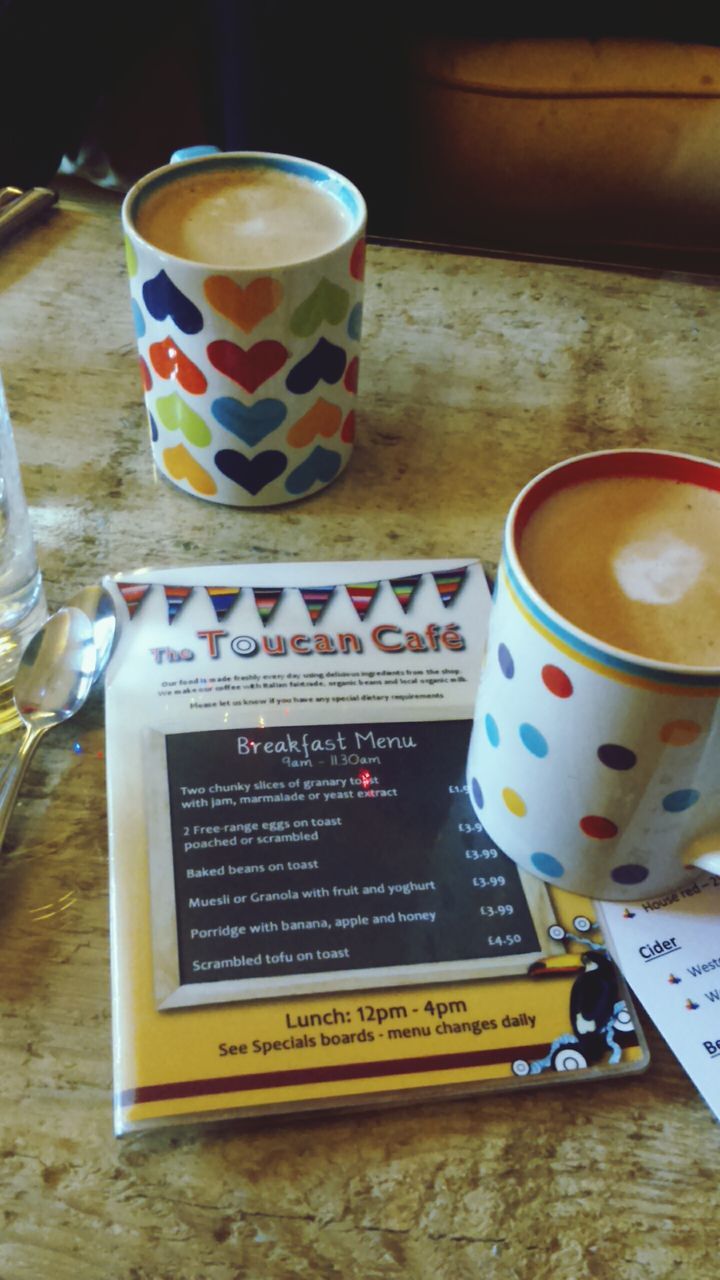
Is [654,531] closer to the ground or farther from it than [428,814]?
farther from it

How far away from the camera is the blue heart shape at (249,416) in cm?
57

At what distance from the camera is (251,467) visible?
0.60m

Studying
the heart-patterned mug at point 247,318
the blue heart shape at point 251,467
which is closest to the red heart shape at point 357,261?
the heart-patterned mug at point 247,318

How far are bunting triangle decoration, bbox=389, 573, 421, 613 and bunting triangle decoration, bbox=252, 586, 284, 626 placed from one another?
0.06 metres

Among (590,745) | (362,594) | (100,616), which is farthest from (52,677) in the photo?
(590,745)

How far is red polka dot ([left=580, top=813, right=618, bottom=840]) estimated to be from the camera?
1.30 ft

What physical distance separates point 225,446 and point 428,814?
0.82 ft

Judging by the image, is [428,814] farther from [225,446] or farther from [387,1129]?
[225,446]

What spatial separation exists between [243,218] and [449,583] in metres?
0.24

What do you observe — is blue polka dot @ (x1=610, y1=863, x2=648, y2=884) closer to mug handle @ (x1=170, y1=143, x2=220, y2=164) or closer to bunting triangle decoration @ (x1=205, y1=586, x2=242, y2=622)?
bunting triangle decoration @ (x1=205, y1=586, x2=242, y2=622)

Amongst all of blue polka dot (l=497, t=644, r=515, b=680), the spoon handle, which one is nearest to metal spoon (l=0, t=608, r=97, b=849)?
the spoon handle

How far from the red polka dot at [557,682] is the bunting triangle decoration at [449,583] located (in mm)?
194

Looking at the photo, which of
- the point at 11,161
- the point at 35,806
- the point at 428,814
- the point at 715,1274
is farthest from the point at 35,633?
the point at 11,161

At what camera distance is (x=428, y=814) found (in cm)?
46
